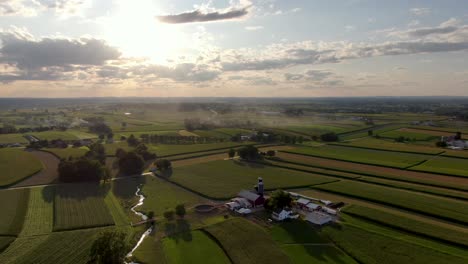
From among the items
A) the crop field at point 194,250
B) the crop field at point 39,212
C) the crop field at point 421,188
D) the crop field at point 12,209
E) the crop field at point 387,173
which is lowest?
the crop field at point 194,250

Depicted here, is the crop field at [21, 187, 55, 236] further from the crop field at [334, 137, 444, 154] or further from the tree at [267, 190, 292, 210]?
the crop field at [334, 137, 444, 154]

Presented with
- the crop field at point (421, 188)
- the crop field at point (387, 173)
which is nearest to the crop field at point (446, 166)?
the crop field at point (387, 173)

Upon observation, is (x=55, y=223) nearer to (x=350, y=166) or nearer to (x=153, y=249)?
(x=153, y=249)

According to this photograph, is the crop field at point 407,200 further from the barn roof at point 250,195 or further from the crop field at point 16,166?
the crop field at point 16,166

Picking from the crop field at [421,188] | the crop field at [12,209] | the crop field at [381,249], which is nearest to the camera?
the crop field at [381,249]

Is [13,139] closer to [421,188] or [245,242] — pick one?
[245,242]

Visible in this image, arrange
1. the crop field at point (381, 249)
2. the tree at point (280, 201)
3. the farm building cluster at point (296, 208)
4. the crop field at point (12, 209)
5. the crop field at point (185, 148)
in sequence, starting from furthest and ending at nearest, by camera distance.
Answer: the crop field at point (185, 148) → the tree at point (280, 201) → the farm building cluster at point (296, 208) → the crop field at point (12, 209) → the crop field at point (381, 249)
